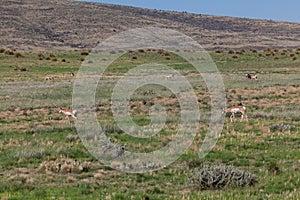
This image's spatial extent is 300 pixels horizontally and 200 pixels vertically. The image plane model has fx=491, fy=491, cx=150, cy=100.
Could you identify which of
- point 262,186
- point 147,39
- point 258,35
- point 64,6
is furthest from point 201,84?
point 64,6

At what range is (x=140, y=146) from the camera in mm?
17531

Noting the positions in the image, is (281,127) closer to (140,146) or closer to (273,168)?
(140,146)

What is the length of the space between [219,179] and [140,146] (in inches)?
224

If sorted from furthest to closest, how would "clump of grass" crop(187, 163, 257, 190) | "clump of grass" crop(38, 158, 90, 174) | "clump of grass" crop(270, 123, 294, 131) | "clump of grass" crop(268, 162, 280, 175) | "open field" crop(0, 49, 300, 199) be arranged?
"clump of grass" crop(270, 123, 294, 131) → "clump of grass" crop(38, 158, 90, 174) → "clump of grass" crop(268, 162, 280, 175) → "clump of grass" crop(187, 163, 257, 190) → "open field" crop(0, 49, 300, 199)

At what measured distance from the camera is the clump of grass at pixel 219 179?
12.1 meters

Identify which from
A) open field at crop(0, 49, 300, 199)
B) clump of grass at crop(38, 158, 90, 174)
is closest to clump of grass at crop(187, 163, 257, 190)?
open field at crop(0, 49, 300, 199)

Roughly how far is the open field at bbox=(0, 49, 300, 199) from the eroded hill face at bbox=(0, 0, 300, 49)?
6737 cm

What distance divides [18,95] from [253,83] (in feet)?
66.0

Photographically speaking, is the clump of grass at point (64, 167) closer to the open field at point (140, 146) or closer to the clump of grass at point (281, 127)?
the open field at point (140, 146)

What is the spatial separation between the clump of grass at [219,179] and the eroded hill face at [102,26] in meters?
88.8

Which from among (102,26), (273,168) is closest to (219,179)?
(273,168)

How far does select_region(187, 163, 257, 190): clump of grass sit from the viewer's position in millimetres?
12125

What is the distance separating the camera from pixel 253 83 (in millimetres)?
43000

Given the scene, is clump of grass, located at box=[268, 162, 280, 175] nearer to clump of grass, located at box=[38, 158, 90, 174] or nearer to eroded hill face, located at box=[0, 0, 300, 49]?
clump of grass, located at box=[38, 158, 90, 174]
